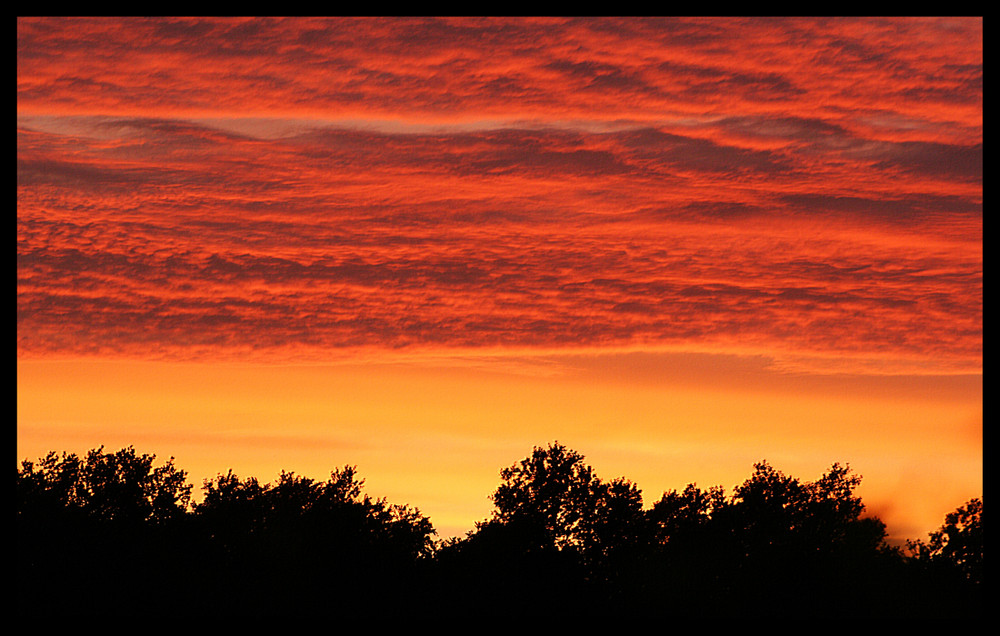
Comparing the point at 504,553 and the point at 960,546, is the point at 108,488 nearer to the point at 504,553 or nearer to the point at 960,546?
the point at 504,553

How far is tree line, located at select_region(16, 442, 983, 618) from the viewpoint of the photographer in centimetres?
6194

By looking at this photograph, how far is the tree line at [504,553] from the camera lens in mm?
61938

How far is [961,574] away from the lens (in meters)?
67.9

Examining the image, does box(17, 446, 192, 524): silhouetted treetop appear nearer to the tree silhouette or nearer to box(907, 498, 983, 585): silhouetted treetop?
the tree silhouette

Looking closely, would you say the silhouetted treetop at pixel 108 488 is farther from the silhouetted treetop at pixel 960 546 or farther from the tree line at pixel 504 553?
the silhouetted treetop at pixel 960 546

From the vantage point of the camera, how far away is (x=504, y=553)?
207 feet

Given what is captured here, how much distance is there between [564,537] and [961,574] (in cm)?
2377

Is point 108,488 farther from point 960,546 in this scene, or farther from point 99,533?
point 960,546

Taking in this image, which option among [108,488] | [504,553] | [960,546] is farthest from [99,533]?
[960,546]

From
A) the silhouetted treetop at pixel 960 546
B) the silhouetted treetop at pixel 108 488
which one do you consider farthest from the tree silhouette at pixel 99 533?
the silhouetted treetop at pixel 960 546

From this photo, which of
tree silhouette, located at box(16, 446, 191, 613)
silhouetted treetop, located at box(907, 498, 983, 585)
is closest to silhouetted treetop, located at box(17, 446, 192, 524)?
tree silhouette, located at box(16, 446, 191, 613)
